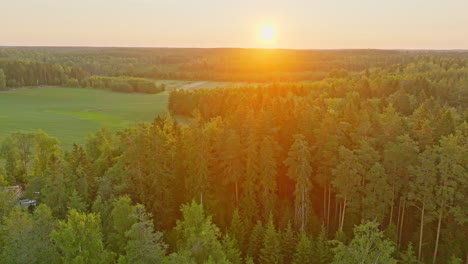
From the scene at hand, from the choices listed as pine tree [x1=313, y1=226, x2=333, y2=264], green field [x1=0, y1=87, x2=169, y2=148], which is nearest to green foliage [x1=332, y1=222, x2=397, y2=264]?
pine tree [x1=313, y1=226, x2=333, y2=264]

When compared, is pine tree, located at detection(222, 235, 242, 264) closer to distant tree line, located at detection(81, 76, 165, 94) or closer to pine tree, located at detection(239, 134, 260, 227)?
pine tree, located at detection(239, 134, 260, 227)

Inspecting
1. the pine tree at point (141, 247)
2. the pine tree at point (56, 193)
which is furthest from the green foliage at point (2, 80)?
the pine tree at point (141, 247)

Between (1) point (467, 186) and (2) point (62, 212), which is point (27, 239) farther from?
(1) point (467, 186)

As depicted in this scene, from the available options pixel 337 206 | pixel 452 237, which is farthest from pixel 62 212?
pixel 452 237

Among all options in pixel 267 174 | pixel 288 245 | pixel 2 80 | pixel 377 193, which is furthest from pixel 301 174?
pixel 2 80

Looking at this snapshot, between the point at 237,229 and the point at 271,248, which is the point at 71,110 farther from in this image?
the point at 271,248

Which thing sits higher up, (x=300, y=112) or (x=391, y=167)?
(x=300, y=112)
